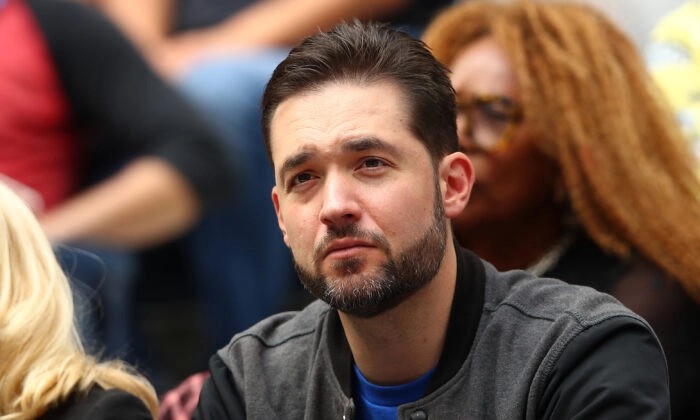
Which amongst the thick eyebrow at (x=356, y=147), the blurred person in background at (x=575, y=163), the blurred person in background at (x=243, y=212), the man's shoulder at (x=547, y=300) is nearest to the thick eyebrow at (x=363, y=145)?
the thick eyebrow at (x=356, y=147)

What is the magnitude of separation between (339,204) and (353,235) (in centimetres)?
6

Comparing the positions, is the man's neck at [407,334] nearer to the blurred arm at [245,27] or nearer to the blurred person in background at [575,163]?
the blurred person in background at [575,163]

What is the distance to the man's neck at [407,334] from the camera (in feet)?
7.85

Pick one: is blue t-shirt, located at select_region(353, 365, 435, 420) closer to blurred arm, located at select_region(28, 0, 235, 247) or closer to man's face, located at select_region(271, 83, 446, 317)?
man's face, located at select_region(271, 83, 446, 317)

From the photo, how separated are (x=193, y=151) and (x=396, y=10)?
36.9 inches

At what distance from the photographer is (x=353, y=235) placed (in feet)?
7.40

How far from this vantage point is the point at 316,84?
240 cm

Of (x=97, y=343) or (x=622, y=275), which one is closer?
(x=622, y=275)

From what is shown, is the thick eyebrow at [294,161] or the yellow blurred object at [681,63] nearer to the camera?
the thick eyebrow at [294,161]

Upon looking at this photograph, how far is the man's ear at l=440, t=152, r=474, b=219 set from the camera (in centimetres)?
243

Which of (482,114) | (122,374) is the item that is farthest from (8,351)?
(482,114)

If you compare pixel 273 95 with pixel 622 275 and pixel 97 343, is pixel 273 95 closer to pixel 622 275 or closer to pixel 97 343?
pixel 622 275

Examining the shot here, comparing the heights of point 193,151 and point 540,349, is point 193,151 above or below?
below

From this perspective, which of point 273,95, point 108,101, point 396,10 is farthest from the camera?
point 396,10
